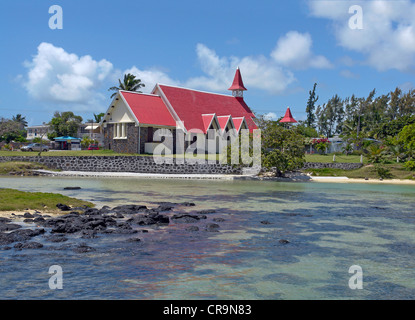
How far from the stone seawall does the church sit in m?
4.14

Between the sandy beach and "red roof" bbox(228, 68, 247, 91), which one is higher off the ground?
"red roof" bbox(228, 68, 247, 91)

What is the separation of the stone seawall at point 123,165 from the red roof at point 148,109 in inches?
194

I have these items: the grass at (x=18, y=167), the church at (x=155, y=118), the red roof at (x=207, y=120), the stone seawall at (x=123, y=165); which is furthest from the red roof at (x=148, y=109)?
the grass at (x=18, y=167)

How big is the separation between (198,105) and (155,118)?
7644 millimetres

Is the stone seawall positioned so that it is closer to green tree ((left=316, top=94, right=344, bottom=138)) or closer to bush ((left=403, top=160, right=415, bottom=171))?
bush ((left=403, top=160, right=415, bottom=171))

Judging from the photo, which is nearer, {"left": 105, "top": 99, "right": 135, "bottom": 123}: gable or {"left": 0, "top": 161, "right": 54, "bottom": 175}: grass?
{"left": 0, "top": 161, "right": 54, "bottom": 175}: grass

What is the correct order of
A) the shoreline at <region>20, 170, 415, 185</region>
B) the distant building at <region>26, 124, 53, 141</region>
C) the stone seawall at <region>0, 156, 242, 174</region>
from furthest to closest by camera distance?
the distant building at <region>26, 124, 53, 141</region> → the stone seawall at <region>0, 156, 242, 174</region> → the shoreline at <region>20, 170, 415, 185</region>

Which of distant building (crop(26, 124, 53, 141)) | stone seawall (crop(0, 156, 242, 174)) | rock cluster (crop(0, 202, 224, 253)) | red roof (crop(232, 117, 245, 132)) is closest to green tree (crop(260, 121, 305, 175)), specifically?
stone seawall (crop(0, 156, 242, 174))

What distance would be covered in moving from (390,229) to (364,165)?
28.1 meters

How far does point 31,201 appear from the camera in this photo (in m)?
16.8

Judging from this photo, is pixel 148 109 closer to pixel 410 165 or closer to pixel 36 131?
pixel 410 165

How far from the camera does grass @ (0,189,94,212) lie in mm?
15806

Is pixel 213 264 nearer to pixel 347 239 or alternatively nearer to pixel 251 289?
pixel 251 289
